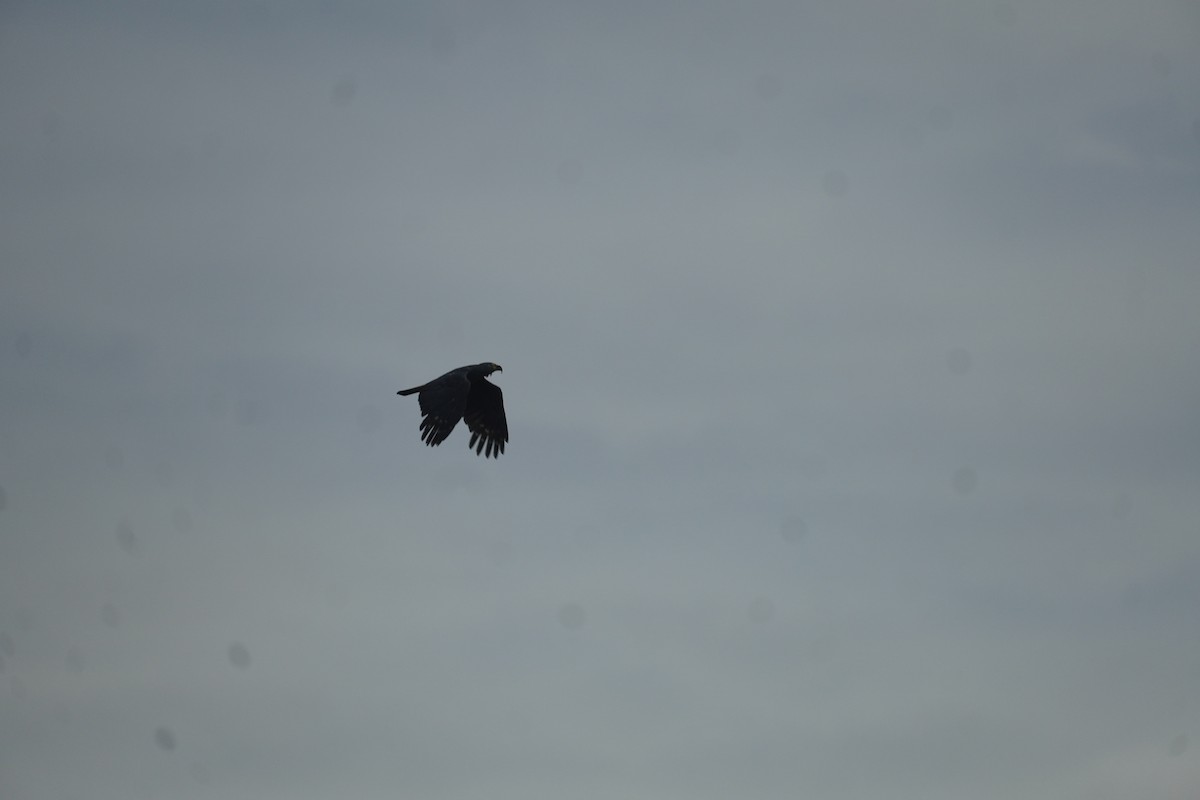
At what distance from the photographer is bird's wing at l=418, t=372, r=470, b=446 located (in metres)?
38.9

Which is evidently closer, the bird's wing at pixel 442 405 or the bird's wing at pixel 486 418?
the bird's wing at pixel 442 405

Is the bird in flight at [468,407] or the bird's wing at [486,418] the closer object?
the bird in flight at [468,407]

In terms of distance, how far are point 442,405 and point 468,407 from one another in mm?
4946

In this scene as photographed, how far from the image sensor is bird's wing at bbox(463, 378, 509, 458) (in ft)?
146

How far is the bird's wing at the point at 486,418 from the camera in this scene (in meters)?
44.5

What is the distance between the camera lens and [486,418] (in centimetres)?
4478

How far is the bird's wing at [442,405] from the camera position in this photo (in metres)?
38.9

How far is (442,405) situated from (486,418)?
16.8 ft

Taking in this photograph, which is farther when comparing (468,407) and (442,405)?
(468,407)

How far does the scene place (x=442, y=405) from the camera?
130 ft

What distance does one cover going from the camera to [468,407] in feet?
147

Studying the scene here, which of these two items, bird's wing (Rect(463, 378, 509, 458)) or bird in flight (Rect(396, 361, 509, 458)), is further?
bird's wing (Rect(463, 378, 509, 458))

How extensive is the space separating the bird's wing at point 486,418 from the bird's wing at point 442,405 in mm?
3184

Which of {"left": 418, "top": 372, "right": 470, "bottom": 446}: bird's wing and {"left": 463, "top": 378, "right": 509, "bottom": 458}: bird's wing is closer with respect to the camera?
{"left": 418, "top": 372, "right": 470, "bottom": 446}: bird's wing
